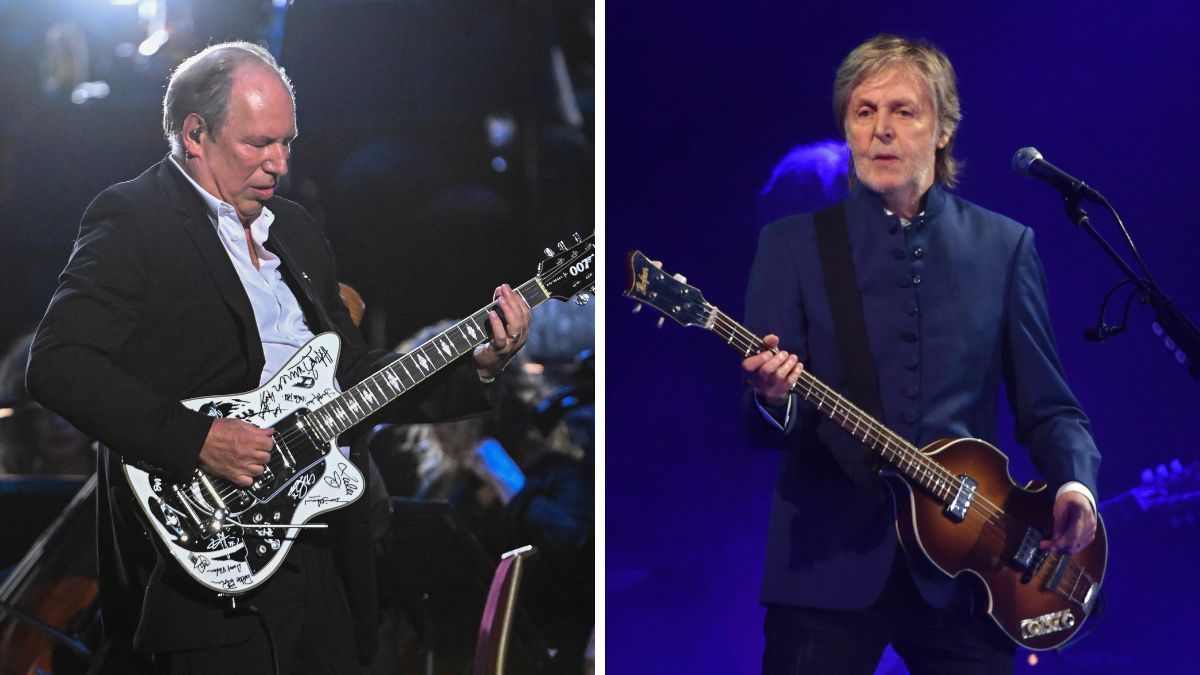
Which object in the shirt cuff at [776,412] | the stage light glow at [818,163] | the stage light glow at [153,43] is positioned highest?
the stage light glow at [153,43]

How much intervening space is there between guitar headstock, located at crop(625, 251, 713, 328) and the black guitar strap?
13.7 inches

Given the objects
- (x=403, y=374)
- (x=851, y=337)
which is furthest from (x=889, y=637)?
(x=403, y=374)

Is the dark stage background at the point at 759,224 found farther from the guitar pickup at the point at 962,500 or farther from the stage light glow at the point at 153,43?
the stage light glow at the point at 153,43

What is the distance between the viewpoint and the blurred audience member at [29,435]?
321cm

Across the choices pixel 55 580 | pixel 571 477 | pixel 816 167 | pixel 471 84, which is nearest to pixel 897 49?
pixel 816 167

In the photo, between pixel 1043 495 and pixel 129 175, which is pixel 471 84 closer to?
Answer: pixel 129 175

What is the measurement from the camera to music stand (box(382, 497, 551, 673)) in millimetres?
3352

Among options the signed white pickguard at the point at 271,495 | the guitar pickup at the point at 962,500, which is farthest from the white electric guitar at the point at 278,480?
the guitar pickup at the point at 962,500

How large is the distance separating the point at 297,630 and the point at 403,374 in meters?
0.70

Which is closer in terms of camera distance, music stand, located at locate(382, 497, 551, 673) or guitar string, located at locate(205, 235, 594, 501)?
guitar string, located at locate(205, 235, 594, 501)

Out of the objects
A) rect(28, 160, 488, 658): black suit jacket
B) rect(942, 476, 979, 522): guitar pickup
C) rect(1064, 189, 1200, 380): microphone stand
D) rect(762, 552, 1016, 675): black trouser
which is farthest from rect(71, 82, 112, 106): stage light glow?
rect(1064, 189, 1200, 380): microphone stand

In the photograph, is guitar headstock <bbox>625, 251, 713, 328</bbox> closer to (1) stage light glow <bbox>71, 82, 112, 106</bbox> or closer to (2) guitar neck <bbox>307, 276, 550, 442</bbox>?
(2) guitar neck <bbox>307, 276, 550, 442</bbox>

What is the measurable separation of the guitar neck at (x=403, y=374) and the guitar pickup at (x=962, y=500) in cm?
122
